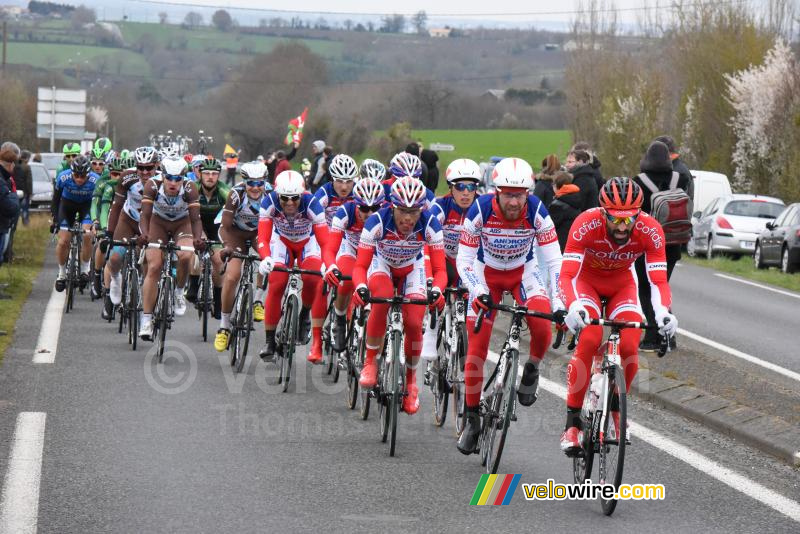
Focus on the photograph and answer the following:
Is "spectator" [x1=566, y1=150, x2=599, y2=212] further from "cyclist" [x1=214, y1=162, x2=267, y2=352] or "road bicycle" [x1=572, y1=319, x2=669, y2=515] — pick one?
"road bicycle" [x1=572, y1=319, x2=669, y2=515]

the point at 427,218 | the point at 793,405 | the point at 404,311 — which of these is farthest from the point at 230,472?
the point at 793,405

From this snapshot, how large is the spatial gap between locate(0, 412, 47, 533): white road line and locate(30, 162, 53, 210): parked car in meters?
29.5

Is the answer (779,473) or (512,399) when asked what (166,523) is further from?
(779,473)

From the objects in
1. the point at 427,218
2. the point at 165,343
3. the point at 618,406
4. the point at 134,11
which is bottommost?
the point at 165,343

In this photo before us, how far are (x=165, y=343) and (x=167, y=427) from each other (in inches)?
179

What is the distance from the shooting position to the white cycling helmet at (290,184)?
12.0 metres

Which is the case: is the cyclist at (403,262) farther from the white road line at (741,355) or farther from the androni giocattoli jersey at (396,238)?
the white road line at (741,355)

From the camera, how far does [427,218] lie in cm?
984

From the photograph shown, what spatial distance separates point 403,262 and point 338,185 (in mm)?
2914

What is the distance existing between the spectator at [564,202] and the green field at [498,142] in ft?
224

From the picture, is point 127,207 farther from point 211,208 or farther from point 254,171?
point 254,171

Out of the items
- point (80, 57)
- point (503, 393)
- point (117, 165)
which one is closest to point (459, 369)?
point (503, 393)

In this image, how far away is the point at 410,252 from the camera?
32.2ft

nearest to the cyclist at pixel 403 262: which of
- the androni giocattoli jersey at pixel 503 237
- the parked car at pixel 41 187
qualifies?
the androni giocattoli jersey at pixel 503 237
